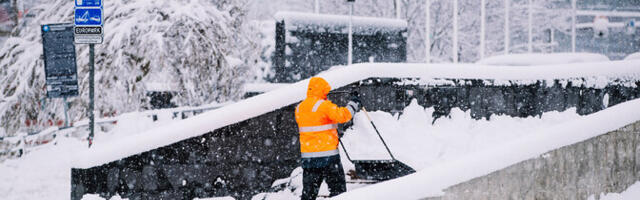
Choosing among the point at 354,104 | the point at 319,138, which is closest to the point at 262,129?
the point at 319,138

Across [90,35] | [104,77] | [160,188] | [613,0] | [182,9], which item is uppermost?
[613,0]

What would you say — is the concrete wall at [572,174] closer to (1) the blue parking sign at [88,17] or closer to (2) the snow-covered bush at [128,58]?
(1) the blue parking sign at [88,17]

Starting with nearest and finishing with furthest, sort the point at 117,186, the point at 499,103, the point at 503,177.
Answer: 1. the point at 503,177
2. the point at 117,186
3. the point at 499,103

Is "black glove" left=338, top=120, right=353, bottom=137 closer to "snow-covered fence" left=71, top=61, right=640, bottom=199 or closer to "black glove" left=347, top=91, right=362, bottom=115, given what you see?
"snow-covered fence" left=71, top=61, right=640, bottom=199

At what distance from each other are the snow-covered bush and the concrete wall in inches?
313

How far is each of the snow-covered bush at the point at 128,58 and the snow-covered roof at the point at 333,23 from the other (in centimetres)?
151

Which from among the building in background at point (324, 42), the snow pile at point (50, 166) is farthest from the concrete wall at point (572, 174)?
the building in background at point (324, 42)

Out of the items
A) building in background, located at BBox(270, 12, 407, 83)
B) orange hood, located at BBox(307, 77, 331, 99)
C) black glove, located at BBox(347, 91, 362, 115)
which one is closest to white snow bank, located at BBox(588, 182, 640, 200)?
black glove, located at BBox(347, 91, 362, 115)

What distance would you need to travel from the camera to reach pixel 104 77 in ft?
33.5

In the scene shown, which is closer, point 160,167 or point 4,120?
point 160,167

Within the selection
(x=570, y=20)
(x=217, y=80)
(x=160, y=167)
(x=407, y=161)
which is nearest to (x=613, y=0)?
(x=570, y=20)

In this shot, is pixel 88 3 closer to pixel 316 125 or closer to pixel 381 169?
pixel 316 125

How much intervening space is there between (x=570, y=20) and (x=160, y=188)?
25670mm

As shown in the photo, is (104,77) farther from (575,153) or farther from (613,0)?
(613,0)
